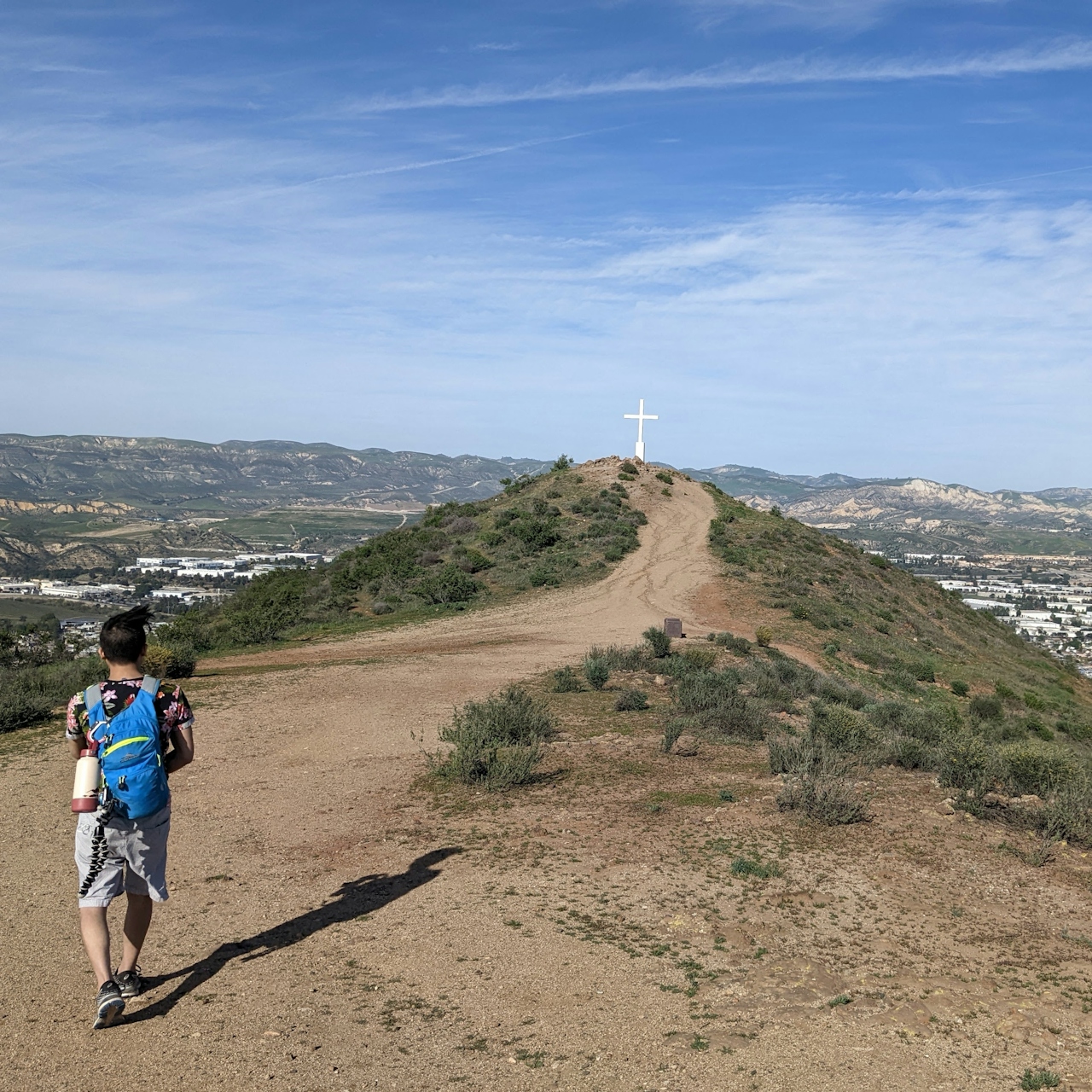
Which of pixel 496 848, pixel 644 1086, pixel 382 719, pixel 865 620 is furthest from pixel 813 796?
pixel 865 620

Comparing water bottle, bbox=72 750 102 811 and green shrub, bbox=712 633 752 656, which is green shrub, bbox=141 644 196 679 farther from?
green shrub, bbox=712 633 752 656

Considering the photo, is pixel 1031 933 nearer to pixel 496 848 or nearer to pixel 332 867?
pixel 496 848

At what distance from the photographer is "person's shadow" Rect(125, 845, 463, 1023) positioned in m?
5.46

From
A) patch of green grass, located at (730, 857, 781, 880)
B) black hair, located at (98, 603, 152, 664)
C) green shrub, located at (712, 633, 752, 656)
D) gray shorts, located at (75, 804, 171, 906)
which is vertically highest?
black hair, located at (98, 603, 152, 664)

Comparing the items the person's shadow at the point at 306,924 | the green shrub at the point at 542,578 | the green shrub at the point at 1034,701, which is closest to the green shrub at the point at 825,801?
the person's shadow at the point at 306,924

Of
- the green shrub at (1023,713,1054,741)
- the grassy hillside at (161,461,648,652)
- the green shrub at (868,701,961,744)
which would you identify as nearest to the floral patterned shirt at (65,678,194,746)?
the green shrub at (868,701,961,744)

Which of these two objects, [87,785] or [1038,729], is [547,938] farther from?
[1038,729]

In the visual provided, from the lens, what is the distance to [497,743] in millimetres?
10648

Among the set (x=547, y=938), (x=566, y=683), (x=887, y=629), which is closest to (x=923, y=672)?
(x=887, y=629)

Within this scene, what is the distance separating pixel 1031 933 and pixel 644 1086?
3859 mm

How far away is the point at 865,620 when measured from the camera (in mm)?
28781

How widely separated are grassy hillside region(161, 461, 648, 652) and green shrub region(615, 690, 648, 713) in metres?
9.42

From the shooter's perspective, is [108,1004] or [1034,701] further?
[1034,701]

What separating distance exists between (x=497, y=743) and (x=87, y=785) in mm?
6016
